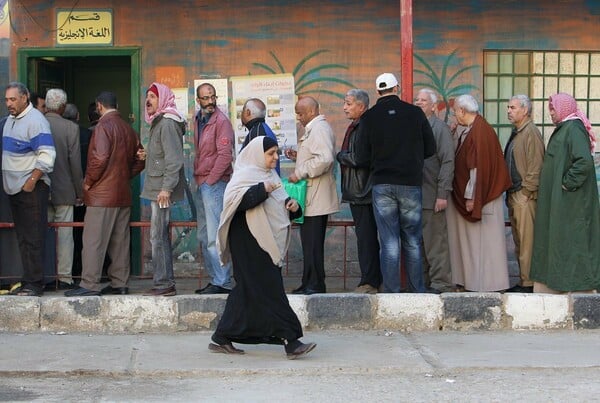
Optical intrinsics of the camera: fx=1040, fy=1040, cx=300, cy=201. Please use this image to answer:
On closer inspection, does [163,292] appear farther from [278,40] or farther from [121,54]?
[278,40]

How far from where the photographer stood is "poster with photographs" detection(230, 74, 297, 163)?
11.4 metres

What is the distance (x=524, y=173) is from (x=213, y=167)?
2862 mm

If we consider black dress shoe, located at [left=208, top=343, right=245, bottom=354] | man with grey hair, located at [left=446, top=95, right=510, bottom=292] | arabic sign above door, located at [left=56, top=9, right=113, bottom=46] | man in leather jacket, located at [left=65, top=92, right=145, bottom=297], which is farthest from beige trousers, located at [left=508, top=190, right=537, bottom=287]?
arabic sign above door, located at [left=56, top=9, right=113, bottom=46]

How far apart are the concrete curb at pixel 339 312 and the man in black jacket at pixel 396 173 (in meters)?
0.30

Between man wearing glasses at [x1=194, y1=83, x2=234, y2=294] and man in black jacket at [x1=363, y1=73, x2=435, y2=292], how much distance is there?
129cm

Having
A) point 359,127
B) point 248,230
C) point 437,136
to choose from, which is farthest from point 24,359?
point 437,136

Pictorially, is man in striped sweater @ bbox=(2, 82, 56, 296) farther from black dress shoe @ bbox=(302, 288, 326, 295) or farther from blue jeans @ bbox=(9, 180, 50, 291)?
black dress shoe @ bbox=(302, 288, 326, 295)

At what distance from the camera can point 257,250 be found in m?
7.87

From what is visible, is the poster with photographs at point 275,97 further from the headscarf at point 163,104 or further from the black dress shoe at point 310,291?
the black dress shoe at point 310,291

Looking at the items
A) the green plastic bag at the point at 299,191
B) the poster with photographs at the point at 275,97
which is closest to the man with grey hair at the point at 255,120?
the green plastic bag at the point at 299,191

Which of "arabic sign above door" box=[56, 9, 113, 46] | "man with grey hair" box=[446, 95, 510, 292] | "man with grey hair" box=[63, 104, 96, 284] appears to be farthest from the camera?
"arabic sign above door" box=[56, 9, 113, 46]

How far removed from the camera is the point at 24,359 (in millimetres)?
7961

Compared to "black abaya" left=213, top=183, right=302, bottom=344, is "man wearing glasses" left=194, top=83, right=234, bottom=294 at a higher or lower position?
higher

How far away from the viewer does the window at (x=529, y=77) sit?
11555 mm
